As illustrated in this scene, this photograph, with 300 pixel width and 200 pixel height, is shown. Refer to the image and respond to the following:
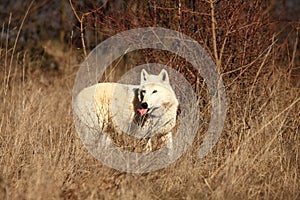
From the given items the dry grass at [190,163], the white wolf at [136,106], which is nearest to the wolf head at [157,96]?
the white wolf at [136,106]

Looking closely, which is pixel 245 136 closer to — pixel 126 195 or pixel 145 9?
pixel 126 195

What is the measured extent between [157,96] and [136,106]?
0.30 meters

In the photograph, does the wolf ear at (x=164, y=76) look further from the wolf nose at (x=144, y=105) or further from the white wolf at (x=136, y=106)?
the wolf nose at (x=144, y=105)

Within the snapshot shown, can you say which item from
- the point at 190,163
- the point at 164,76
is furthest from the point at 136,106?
the point at 190,163

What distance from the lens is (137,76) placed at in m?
5.57

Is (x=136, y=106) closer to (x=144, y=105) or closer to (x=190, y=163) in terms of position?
(x=144, y=105)

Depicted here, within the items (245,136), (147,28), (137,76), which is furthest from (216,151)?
(137,76)

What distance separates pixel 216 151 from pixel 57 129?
1649mm

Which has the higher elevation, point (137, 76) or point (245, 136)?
point (137, 76)

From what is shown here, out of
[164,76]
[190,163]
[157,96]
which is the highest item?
[164,76]

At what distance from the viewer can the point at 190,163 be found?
142 inches

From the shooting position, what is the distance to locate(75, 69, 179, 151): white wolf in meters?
4.46

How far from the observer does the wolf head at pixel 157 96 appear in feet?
15.3

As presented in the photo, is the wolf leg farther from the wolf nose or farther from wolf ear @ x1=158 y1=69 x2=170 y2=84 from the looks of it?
wolf ear @ x1=158 y1=69 x2=170 y2=84
